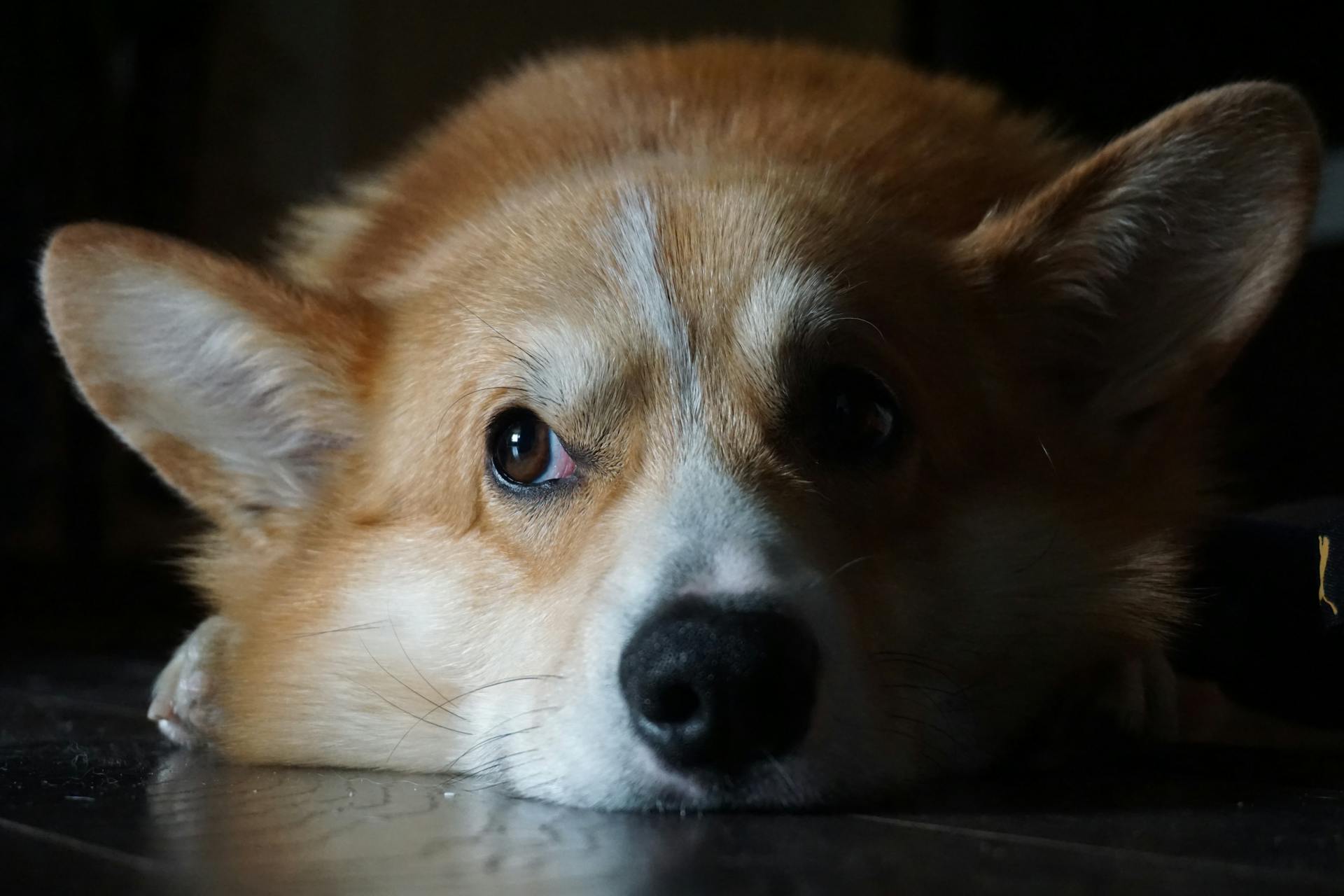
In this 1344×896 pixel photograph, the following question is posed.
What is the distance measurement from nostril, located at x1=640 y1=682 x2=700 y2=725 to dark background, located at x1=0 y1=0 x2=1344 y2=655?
2.11 meters

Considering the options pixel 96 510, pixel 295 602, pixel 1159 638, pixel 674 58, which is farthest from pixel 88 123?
pixel 1159 638

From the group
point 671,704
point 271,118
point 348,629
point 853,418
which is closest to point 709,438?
point 853,418

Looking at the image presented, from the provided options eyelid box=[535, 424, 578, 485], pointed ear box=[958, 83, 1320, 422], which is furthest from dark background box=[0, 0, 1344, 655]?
eyelid box=[535, 424, 578, 485]

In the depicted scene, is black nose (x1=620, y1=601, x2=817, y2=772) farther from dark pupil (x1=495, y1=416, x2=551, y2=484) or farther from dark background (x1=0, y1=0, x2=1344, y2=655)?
dark background (x1=0, y1=0, x2=1344, y2=655)

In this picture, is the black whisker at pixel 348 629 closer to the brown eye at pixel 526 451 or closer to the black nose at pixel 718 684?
the brown eye at pixel 526 451

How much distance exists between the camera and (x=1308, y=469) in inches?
160

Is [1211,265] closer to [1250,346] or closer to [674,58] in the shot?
[674,58]

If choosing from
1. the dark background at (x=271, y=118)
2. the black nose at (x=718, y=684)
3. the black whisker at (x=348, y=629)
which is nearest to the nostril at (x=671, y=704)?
the black nose at (x=718, y=684)

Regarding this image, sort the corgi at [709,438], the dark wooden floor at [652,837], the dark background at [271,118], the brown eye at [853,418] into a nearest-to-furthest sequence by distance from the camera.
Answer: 1. the dark wooden floor at [652,837]
2. the corgi at [709,438]
3. the brown eye at [853,418]
4. the dark background at [271,118]

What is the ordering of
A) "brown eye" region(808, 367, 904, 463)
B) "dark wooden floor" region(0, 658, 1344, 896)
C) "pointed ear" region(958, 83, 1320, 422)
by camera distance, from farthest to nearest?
"pointed ear" region(958, 83, 1320, 422) → "brown eye" region(808, 367, 904, 463) → "dark wooden floor" region(0, 658, 1344, 896)

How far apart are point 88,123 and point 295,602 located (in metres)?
2.87

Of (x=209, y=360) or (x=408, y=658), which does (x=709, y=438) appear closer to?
(x=408, y=658)

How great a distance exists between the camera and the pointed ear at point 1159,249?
5.74 ft

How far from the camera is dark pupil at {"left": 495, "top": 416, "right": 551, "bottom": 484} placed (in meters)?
1.67
